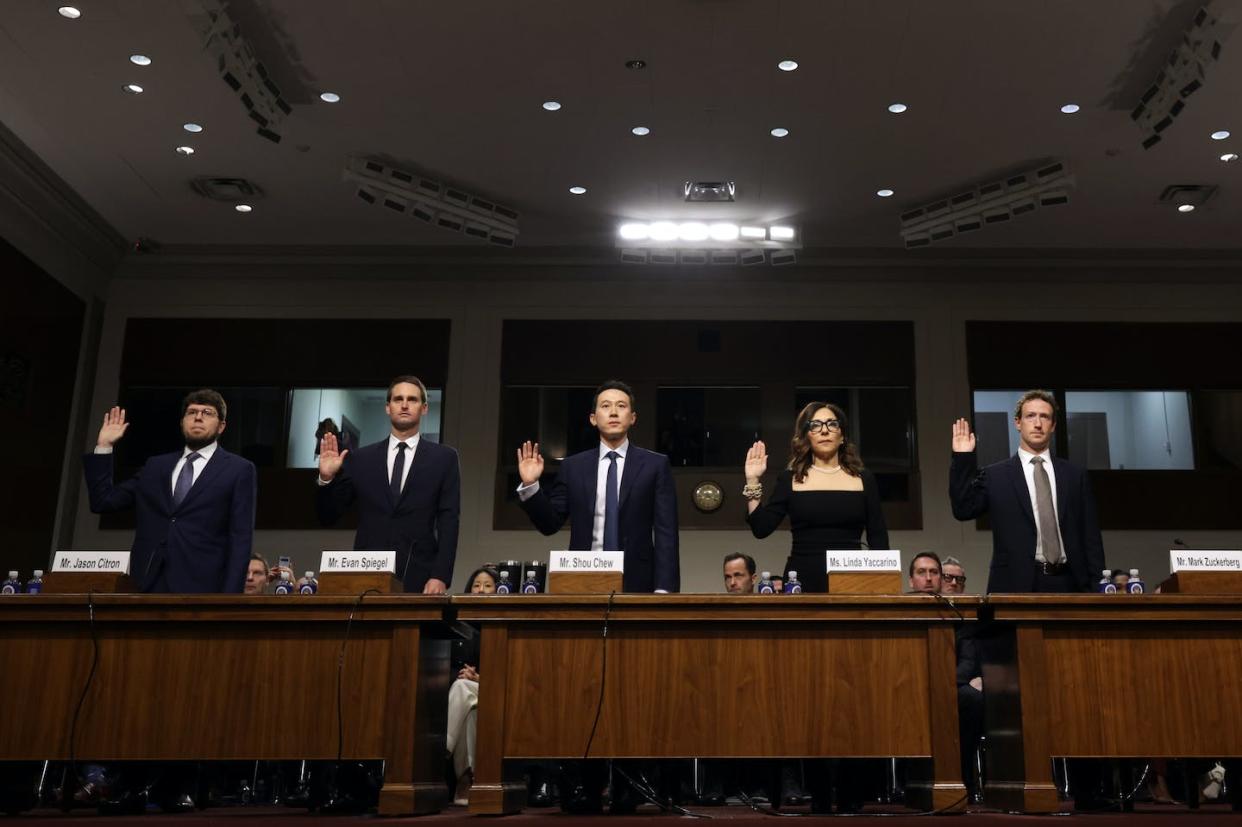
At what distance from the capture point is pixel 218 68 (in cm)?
648

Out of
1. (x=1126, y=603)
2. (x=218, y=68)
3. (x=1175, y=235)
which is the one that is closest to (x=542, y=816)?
(x=1126, y=603)

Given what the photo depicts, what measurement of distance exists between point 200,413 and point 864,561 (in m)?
2.43

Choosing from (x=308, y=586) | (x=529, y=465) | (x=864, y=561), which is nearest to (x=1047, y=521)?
(x=864, y=561)

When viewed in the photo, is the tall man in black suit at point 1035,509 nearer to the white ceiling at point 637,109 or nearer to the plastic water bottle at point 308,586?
the plastic water bottle at point 308,586

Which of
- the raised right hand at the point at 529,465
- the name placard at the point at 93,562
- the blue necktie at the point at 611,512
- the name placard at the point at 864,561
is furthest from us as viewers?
the blue necktie at the point at 611,512

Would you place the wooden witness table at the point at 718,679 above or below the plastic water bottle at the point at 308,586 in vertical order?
below

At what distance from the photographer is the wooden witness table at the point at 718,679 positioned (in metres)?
3.17

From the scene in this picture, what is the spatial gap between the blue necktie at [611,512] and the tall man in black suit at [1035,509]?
1209 mm

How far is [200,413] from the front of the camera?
410cm

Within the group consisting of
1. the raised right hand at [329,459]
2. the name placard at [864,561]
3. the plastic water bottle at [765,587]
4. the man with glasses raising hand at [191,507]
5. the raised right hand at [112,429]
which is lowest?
the plastic water bottle at [765,587]

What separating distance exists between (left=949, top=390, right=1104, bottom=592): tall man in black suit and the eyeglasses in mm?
2681

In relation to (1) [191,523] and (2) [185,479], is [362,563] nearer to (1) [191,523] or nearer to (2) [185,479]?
(1) [191,523]

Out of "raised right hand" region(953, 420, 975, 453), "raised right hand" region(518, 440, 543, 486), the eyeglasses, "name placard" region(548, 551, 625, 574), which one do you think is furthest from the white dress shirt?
the eyeglasses

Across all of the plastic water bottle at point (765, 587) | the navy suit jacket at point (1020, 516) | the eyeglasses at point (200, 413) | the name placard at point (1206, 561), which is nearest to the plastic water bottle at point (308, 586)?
the eyeglasses at point (200, 413)
